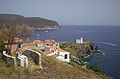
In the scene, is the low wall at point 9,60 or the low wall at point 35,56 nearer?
the low wall at point 9,60

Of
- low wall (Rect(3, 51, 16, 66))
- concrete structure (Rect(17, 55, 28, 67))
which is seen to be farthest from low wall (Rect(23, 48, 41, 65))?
low wall (Rect(3, 51, 16, 66))

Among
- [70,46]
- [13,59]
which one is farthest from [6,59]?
[70,46]

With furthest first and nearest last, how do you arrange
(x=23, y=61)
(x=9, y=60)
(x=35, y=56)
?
(x=35, y=56), (x=9, y=60), (x=23, y=61)

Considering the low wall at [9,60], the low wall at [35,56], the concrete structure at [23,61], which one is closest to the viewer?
the low wall at [9,60]

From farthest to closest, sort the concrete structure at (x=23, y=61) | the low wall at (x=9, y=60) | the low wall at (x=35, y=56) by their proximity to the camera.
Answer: the low wall at (x=35, y=56) → the concrete structure at (x=23, y=61) → the low wall at (x=9, y=60)

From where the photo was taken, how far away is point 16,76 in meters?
13.4

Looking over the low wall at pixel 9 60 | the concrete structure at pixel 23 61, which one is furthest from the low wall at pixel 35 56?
the low wall at pixel 9 60

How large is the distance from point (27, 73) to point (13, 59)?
1613mm

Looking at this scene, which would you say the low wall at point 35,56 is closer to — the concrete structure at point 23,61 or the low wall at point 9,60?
the concrete structure at point 23,61

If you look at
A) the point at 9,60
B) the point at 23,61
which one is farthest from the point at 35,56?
the point at 9,60

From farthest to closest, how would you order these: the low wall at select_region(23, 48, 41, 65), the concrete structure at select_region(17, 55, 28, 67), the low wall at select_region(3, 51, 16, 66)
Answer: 1. the low wall at select_region(23, 48, 41, 65)
2. the concrete structure at select_region(17, 55, 28, 67)
3. the low wall at select_region(3, 51, 16, 66)

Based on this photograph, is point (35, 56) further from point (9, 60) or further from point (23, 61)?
point (9, 60)

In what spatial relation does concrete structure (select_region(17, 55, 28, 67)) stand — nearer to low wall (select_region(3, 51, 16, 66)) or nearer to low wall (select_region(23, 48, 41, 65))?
low wall (select_region(3, 51, 16, 66))

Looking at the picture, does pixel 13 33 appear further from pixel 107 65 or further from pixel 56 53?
pixel 107 65
